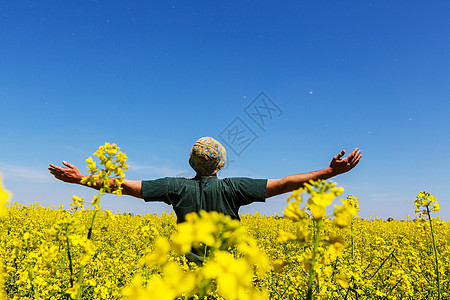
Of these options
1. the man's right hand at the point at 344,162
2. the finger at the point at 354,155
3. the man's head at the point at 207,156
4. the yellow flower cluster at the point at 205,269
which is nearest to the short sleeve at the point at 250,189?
the man's head at the point at 207,156

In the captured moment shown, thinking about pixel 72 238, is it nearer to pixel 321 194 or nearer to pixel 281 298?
pixel 321 194

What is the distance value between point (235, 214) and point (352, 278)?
1204 millimetres

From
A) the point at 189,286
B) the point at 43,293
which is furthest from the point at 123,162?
the point at 43,293

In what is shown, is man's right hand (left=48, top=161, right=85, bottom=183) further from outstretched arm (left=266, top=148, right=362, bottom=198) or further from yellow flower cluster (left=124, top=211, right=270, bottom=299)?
yellow flower cluster (left=124, top=211, right=270, bottom=299)

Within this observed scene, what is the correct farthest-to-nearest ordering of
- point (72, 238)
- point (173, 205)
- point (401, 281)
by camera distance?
point (401, 281) → point (173, 205) → point (72, 238)

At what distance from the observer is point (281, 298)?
3193 millimetres

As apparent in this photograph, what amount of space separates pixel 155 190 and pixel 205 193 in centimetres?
47

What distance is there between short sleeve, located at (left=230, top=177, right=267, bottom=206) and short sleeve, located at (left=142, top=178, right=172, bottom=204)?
64 cm

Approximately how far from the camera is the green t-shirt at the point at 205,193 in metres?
2.79

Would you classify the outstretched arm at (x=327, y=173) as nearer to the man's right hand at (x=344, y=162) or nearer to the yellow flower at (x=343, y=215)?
the man's right hand at (x=344, y=162)

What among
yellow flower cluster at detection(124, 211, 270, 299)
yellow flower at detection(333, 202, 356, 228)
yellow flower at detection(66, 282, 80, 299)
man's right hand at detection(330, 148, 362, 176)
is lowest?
yellow flower at detection(66, 282, 80, 299)

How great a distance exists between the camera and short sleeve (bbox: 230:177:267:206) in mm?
2771

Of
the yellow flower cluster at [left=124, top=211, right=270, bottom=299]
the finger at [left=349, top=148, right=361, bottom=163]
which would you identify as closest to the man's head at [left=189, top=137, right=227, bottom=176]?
the finger at [left=349, top=148, right=361, bottom=163]

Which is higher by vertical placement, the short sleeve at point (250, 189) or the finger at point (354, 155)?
the finger at point (354, 155)
